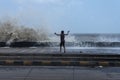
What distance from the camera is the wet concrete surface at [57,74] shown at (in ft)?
46.1

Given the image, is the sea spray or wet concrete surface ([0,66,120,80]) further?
the sea spray

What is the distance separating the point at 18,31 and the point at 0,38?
235cm

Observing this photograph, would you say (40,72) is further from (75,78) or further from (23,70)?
(75,78)

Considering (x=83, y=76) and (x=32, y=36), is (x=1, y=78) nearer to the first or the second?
(x=83, y=76)

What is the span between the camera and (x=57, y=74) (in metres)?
15.0

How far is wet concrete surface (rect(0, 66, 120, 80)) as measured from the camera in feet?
46.1

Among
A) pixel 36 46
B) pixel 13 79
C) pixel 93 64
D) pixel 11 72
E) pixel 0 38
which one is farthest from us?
pixel 0 38

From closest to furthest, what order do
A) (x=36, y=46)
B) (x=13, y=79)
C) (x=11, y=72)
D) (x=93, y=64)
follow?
(x=13, y=79) → (x=11, y=72) → (x=93, y=64) → (x=36, y=46)

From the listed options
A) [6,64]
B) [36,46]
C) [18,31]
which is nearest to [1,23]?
[18,31]

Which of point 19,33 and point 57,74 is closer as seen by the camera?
point 57,74

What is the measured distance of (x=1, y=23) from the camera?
50.8 meters

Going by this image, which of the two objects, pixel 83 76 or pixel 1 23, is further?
pixel 1 23

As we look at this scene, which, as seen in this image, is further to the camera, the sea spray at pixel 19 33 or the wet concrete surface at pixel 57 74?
the sea spray at pixel 19 33

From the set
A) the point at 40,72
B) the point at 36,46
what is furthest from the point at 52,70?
the point at 36,46
